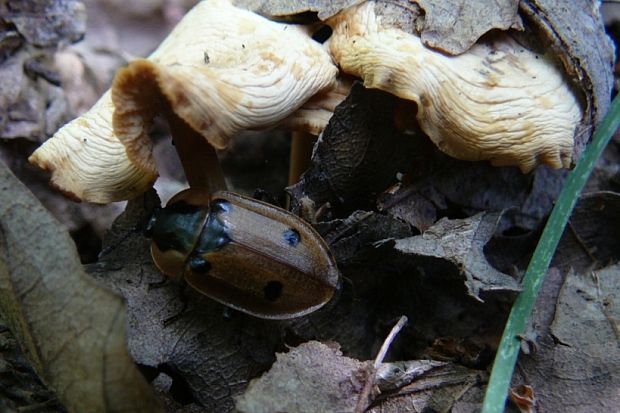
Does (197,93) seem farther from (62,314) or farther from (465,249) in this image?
(465,249)

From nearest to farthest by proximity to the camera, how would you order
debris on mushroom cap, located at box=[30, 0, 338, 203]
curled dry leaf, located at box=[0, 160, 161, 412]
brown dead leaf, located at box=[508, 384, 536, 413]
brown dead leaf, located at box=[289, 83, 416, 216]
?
1. curled dry leaf, located at box=[0, 160, 161, 412]
2. debris on mushroom cap, located at box=[30, 0, 338, 203]
3. brown dead leaf, located at box=[508, 384, 536, 413]
4. brown dead leaf, located at box=[289, 83, 416, 216]

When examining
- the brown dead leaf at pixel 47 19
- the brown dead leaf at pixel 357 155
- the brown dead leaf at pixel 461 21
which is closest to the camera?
the brown dead leaf at pixel 461 21

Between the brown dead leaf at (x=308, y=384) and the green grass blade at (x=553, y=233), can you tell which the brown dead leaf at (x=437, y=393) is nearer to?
the brown dead leaf at (x=308, y=384)

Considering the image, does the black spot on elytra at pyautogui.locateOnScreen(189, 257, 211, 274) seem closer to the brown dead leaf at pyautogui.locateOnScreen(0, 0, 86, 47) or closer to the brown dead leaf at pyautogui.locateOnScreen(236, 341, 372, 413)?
the brown dead leaf at pyautogui.locateOnScreen(236, 341, 372, 413)

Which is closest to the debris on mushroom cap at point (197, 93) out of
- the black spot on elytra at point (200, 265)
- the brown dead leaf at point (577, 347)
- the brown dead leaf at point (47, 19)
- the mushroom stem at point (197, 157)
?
the mushroom stem at point (197, 157)

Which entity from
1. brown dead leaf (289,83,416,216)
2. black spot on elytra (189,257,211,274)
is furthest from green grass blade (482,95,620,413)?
black spot on elytra (189,257,211,274)

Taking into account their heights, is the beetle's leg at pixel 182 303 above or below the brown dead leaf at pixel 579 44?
below

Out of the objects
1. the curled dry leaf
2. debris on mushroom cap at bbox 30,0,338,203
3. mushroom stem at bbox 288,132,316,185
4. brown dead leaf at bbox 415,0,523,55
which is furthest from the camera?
mushroom stem at bbox 288,132,316,185
